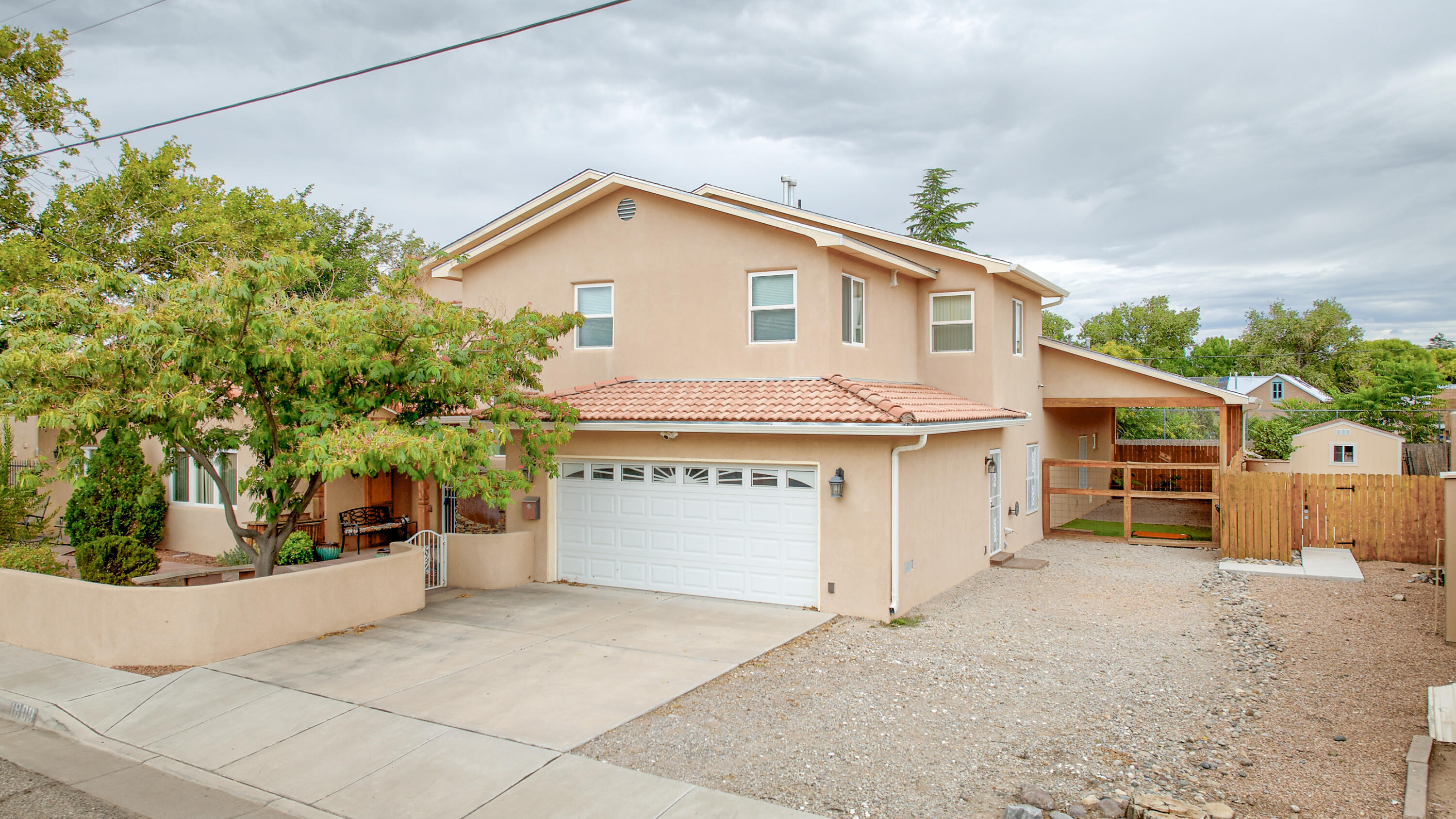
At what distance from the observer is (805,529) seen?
Result: 451 inches

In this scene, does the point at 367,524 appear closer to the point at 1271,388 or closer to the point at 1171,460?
the point at 1171,460

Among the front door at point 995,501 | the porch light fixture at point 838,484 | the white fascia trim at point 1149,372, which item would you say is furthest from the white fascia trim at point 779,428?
the white fascia trim at point 1149,372

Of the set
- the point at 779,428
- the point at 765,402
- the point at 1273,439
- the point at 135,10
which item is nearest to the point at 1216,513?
the point at 765,402

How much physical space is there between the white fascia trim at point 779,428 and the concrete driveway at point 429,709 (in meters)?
2.53

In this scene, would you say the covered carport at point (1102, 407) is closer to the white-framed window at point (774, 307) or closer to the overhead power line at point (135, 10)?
the white-framed window at point (774, 307)

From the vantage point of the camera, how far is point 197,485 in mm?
17375

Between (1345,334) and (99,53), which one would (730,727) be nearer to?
(99,53)

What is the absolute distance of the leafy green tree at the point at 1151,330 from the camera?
6919cm

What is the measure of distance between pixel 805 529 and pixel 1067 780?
576 cm

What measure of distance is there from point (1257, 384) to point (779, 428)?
5743cm

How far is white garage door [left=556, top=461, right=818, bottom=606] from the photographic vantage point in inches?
455

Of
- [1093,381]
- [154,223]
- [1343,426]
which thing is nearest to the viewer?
[1093,381]

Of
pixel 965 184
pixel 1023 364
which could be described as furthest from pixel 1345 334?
pixel 1023 364

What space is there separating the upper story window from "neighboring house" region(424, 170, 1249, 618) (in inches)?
1.2
